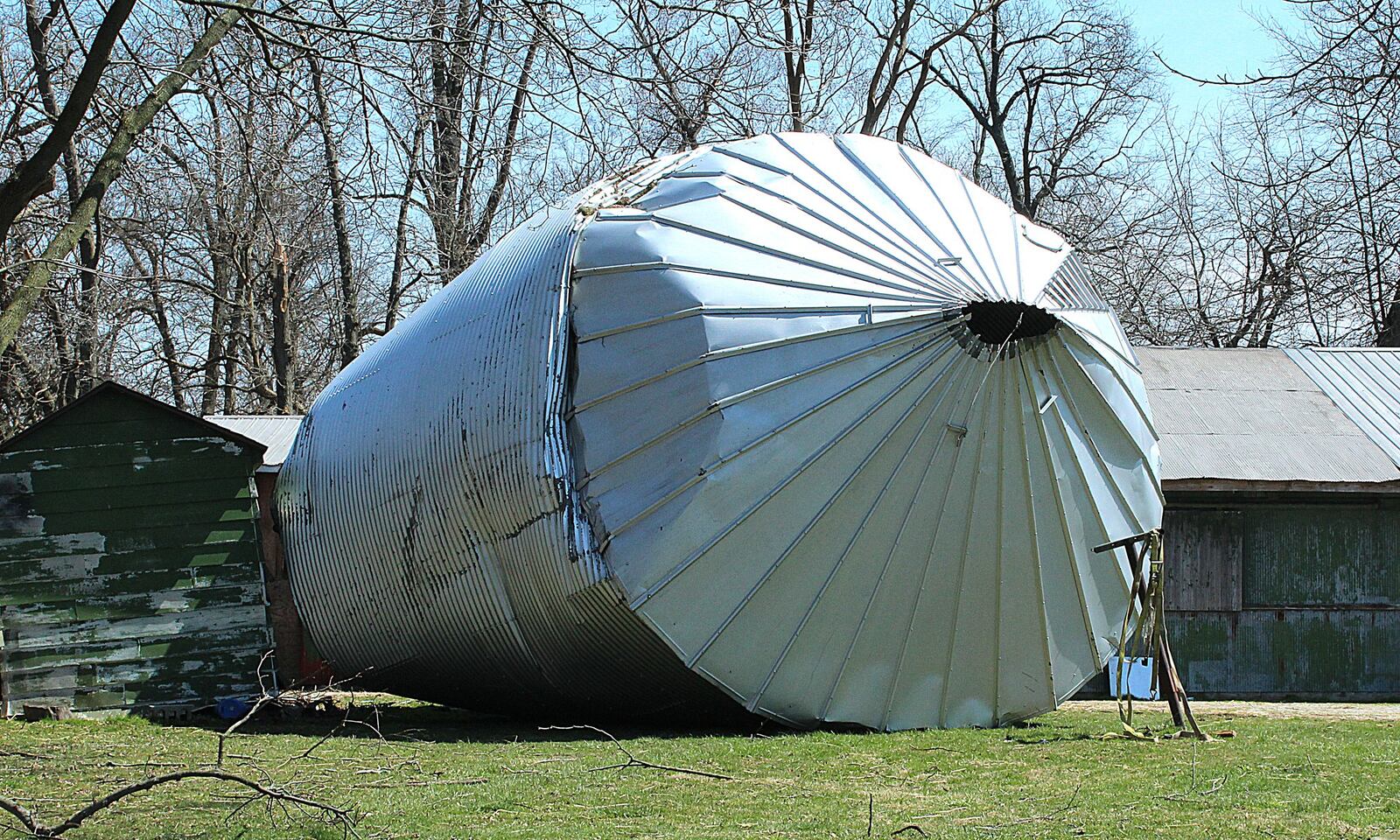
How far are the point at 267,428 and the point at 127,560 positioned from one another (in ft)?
23.0

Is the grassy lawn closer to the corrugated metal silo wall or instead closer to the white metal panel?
the white metal panel

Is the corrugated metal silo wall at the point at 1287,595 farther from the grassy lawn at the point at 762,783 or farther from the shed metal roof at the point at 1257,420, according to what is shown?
the grassy lawn at the point at 762,783

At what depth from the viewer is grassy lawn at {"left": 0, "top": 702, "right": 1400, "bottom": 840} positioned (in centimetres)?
638

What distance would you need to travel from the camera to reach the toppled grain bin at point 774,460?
8914mm

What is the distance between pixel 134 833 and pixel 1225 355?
52.6ft

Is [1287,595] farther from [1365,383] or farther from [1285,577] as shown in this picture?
[1365,383]

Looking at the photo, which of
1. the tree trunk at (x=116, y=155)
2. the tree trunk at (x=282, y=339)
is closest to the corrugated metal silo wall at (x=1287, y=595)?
the tree trunk at (x=116, y=155)

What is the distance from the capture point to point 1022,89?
116ft

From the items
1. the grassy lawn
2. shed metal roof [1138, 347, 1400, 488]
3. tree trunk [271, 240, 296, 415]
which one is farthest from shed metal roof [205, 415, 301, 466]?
shed metal roof [1138, 347, 1400, 488]

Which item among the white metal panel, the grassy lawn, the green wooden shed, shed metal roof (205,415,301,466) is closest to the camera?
the grassy lawn

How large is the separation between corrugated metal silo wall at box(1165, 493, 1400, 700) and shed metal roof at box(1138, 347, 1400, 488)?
2.03 feet

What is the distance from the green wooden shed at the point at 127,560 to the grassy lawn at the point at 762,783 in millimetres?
2122

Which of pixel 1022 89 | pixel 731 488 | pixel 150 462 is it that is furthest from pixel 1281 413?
pixel 1022 89

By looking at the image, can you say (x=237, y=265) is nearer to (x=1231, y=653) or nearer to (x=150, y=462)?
(x=150, y=462)
